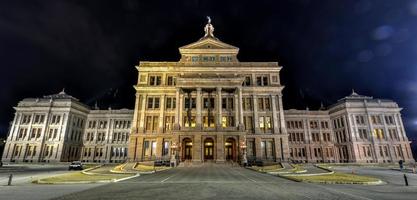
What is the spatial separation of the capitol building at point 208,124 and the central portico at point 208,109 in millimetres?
218

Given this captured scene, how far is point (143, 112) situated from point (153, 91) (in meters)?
5.55

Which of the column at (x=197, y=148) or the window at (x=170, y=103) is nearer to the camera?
the column at (x=197, y=148)

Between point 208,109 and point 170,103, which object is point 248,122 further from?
point 170,103

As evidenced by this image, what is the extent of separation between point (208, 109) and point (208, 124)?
3.27m

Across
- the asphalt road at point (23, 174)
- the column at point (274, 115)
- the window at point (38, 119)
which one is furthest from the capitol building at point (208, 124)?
the asphalt road at point (23, 174)

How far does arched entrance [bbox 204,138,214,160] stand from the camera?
45562 millimetres

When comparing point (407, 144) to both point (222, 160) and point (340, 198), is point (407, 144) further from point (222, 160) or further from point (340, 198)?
point (340, 198)

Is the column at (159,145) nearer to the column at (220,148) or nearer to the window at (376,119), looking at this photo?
the column at (220,148)

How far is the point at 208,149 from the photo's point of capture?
152 ft

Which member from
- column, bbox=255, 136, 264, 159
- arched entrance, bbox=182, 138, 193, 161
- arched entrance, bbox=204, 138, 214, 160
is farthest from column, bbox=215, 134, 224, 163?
column, bbox=255, 136, 264, 159

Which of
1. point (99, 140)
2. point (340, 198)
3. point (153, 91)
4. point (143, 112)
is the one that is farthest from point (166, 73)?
point (340, 198)

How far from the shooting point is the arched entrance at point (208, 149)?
4556cm

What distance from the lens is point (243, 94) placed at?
2030 inches

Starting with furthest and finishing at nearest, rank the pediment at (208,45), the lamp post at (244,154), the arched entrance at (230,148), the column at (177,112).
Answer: the pediment at (208,45) → the arched entrance at (230,148) → the column at (177,112) → the lamp post at (244,154)
